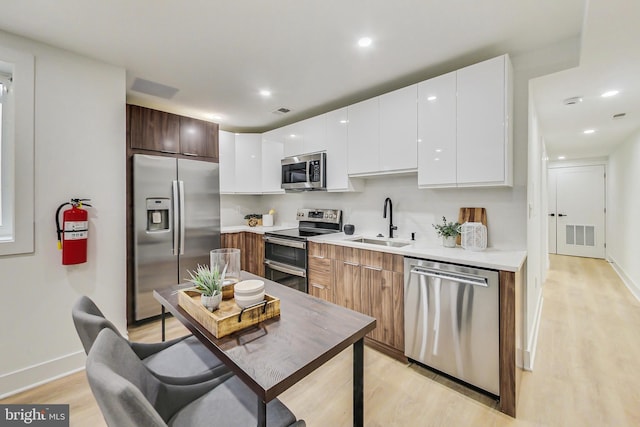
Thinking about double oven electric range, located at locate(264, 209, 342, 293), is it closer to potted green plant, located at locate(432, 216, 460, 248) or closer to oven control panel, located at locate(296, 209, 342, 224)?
oven control panel, located at locate(296, 209, 342, 224)

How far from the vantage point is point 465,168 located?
2197 millimetres

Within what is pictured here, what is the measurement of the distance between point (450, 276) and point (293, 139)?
259 cm

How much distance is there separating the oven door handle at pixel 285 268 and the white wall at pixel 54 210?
1503 mm

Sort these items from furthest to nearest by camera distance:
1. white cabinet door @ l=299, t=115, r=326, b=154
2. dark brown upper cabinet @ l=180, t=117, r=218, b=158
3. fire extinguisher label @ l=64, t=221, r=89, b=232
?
1. white cabinet door @ l=299, t=115, r=326, b=154
2. dark brown upper cabinet @ l=180, t=117, r=218, b=158
3. fire extinguisher label @ l=64, t=221, r=89, b=232

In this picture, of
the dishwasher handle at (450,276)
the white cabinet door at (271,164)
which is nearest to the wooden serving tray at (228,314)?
the dishwasher handle at (450,276)

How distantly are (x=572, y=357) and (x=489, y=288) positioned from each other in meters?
1.46

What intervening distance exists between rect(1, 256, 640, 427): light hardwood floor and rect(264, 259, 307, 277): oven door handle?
0.98 meters

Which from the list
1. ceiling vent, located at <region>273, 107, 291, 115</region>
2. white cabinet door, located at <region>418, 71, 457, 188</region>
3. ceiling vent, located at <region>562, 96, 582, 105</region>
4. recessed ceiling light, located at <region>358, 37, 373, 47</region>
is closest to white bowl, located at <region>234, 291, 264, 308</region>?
white cabinet door, located at <region>418, 71, 457, 188</region>

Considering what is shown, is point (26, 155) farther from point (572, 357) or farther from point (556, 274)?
point (556, 274)

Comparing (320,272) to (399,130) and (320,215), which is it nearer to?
(320,215)

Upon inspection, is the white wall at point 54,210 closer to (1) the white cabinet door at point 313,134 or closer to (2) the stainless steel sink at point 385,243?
(1) the white cabinet door at point 313,134

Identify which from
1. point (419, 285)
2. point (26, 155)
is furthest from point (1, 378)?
point (419, 285)

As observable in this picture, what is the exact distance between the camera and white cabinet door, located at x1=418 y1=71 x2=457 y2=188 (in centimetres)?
226

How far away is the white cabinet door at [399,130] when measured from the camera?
8.17 feet
